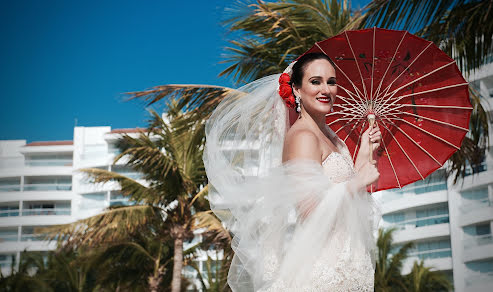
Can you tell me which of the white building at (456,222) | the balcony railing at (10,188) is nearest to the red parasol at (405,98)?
the white building at (456,222)

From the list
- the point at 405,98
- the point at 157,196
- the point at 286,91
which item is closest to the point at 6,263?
the point at 157,196

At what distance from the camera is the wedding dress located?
354 cm

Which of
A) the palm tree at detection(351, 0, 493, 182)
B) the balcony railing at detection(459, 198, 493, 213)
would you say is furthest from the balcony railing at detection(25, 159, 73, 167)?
the palm tree at detection(351, 0, 493, 182)

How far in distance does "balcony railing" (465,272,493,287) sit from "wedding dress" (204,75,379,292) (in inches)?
1767

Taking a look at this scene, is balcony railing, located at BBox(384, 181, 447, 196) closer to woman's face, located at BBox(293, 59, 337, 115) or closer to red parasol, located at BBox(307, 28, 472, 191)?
red parasol, located at BBox(307, 28, 472, 191)

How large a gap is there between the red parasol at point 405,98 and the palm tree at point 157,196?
1276 cm

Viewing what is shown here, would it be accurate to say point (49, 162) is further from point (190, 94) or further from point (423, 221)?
point (190, 94)

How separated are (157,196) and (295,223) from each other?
15.4 m

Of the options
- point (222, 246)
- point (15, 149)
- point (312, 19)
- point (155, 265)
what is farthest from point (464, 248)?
point (15, 149)

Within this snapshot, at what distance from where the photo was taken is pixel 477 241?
46.9 m

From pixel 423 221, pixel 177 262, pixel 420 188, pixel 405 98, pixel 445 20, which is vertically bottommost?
pixel 177 262

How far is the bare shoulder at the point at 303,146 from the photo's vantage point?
12.1 feet

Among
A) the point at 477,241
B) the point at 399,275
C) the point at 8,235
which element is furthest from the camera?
the point at 8,235

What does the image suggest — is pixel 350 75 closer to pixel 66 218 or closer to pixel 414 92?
pixel 414 92
